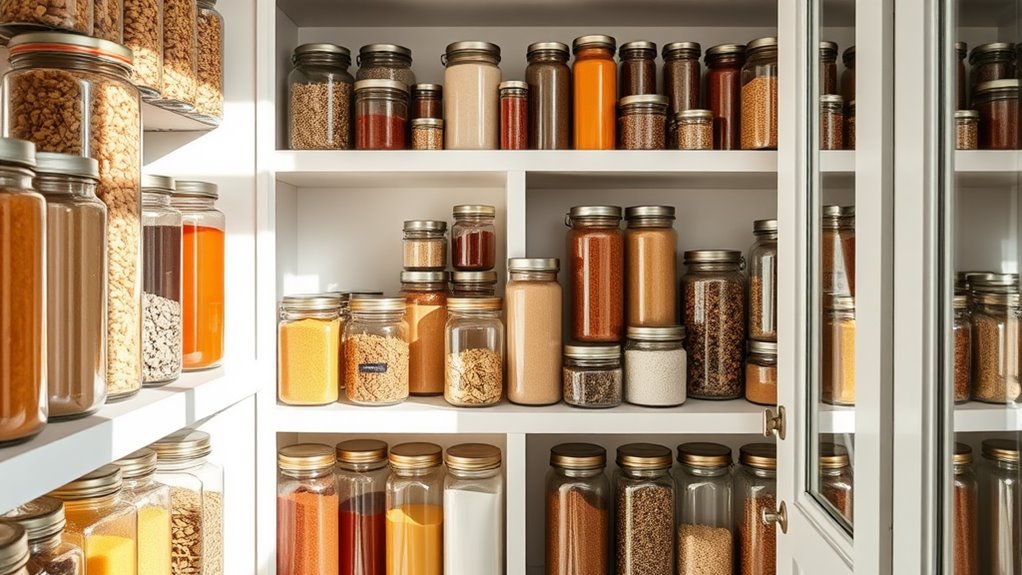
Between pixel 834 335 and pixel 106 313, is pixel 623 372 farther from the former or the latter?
pixel 106 313

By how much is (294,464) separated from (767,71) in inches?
39.3

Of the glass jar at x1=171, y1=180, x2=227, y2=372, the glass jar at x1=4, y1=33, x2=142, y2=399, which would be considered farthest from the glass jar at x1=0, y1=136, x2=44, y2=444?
the glass jar at x1=171, y1=180, x2=227, y2=372

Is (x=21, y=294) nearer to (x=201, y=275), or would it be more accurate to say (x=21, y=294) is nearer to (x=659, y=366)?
(x=201, y=275)

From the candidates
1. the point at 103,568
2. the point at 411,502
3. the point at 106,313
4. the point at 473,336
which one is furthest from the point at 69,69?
the point at 411,502

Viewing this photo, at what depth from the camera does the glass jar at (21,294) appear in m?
0.59

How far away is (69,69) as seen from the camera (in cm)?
77

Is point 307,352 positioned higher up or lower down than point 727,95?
lower down

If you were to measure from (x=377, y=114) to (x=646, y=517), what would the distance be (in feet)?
2.62

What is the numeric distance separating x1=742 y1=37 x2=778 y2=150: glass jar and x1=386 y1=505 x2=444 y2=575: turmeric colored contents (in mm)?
815

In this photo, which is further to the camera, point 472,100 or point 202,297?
point 472,100

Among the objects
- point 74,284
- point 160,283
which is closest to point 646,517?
point 160,283

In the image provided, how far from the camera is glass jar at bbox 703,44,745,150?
4.50 ft

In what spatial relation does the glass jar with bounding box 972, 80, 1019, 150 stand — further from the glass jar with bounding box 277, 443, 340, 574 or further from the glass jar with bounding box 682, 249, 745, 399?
the glass jar with bounding box 277, 443, 340, 574

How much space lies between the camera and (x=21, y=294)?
608 millimetres
